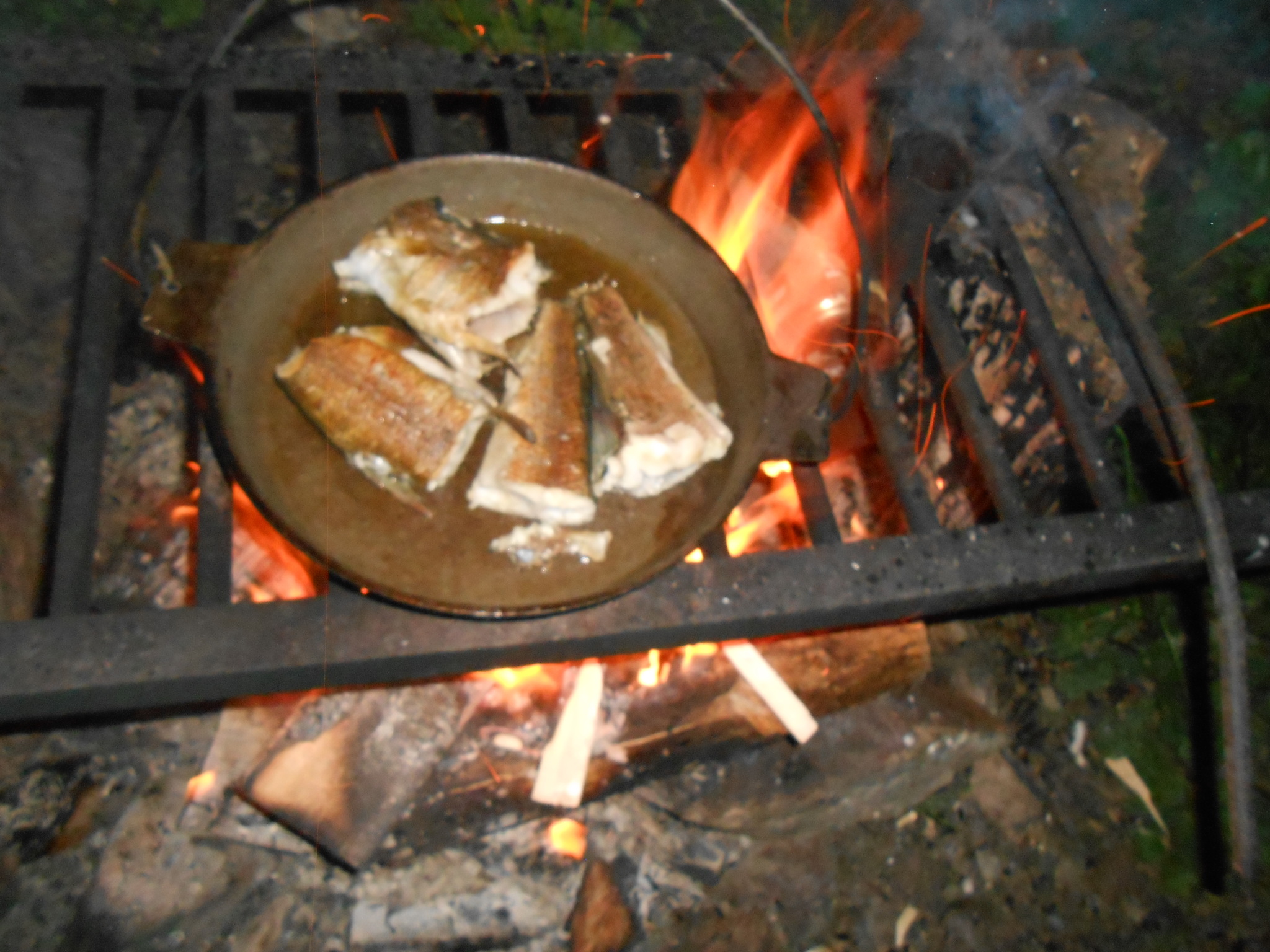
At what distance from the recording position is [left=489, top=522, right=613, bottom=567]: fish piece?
6.75 feet

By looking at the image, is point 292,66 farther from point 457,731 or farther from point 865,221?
point 457,731

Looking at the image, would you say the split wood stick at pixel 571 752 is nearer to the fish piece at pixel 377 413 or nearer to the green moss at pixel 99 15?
the fish piece at pixel 377 413

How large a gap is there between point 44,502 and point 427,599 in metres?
1.99

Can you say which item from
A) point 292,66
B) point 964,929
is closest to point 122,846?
point 292,66

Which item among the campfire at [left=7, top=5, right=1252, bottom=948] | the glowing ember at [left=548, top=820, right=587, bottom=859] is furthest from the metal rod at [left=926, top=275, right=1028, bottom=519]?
the glowing ember at [left=548, top=820, right=587, bottom=859]

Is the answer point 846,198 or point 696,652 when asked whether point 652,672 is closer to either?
point 696,652

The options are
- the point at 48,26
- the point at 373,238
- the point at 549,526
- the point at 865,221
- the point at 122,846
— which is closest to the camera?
the point at 549,526

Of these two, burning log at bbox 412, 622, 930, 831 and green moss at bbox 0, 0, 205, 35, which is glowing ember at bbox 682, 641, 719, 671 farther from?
green moss at bbox 0, 0, 205, 35

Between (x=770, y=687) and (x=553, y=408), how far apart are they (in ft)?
4.09

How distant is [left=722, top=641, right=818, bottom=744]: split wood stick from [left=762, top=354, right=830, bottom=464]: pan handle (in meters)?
0.88

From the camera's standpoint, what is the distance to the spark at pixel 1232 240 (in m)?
4.15

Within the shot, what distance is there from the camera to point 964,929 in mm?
2889

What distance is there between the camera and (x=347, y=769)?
2.45 metres

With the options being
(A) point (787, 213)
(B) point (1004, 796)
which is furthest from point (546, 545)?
(B) point (1004, 796)
